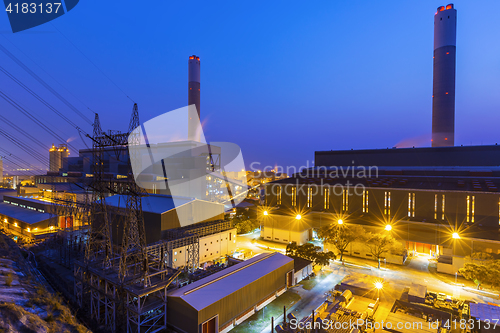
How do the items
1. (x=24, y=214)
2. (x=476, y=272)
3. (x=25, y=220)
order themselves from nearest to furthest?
(x=476, y=272) < (x=25, y=220) < (x=24, y=214)

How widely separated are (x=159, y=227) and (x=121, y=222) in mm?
6150

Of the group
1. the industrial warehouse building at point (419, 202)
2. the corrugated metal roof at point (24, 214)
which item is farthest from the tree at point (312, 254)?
the corrugated metal roof at point (24, 214)

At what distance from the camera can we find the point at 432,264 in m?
25.5

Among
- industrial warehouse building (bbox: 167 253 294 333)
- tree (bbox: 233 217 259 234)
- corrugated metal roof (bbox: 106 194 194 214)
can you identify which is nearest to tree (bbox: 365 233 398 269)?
industrial warehouse building (bbox: 167 253 294 333)

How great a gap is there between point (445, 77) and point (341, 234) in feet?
164

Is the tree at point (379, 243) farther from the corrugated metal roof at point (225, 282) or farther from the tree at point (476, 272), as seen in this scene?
the corrugated metal roof at point (225, 282)

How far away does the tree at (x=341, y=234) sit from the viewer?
26.4 meters

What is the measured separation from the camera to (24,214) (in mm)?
38531

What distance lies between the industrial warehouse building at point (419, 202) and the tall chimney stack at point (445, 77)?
15.4 metres

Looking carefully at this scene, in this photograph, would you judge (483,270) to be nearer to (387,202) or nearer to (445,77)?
(387,202)

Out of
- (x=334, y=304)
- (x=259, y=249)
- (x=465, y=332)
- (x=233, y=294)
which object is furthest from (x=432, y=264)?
(x=233, y=294)

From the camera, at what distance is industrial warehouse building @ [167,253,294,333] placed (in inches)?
539

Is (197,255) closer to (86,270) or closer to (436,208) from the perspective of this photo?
(86,270)

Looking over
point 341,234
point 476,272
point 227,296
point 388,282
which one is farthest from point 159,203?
point 476,272
